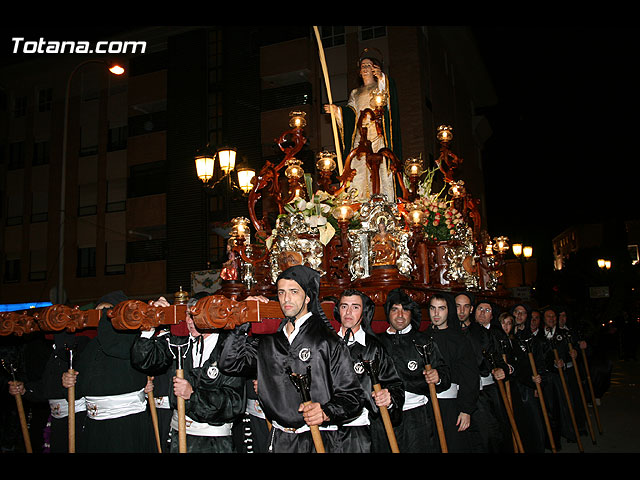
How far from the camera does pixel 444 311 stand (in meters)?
5.82

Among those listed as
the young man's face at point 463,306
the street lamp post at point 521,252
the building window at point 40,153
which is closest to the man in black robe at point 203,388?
the young man's face at point 463,306

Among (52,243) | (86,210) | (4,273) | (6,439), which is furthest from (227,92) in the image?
(6,439)

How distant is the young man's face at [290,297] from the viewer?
3.92 metres

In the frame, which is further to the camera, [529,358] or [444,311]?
[529,358]

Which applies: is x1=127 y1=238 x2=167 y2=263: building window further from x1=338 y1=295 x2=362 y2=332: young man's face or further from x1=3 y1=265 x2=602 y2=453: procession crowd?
x1=338 y1=295 x2=362 y2=332: young man's face

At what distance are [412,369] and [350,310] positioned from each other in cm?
Result: 108

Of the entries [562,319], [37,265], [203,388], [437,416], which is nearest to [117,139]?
[37,265]

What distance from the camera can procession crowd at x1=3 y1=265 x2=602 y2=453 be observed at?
3.97 meters

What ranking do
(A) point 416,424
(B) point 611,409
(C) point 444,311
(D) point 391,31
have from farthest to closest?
(D) point 391,31
(B) point 611,409
(C) point 444,311
(A) point 416,424

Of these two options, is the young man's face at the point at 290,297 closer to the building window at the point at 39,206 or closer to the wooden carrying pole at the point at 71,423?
the wooden carrying pole at the point at 71,423

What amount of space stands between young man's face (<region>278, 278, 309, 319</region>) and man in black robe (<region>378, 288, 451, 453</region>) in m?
1.70

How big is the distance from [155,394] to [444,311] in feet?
9.99

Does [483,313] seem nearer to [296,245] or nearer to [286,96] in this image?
[296,245]

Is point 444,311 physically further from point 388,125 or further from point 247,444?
point 388,125
